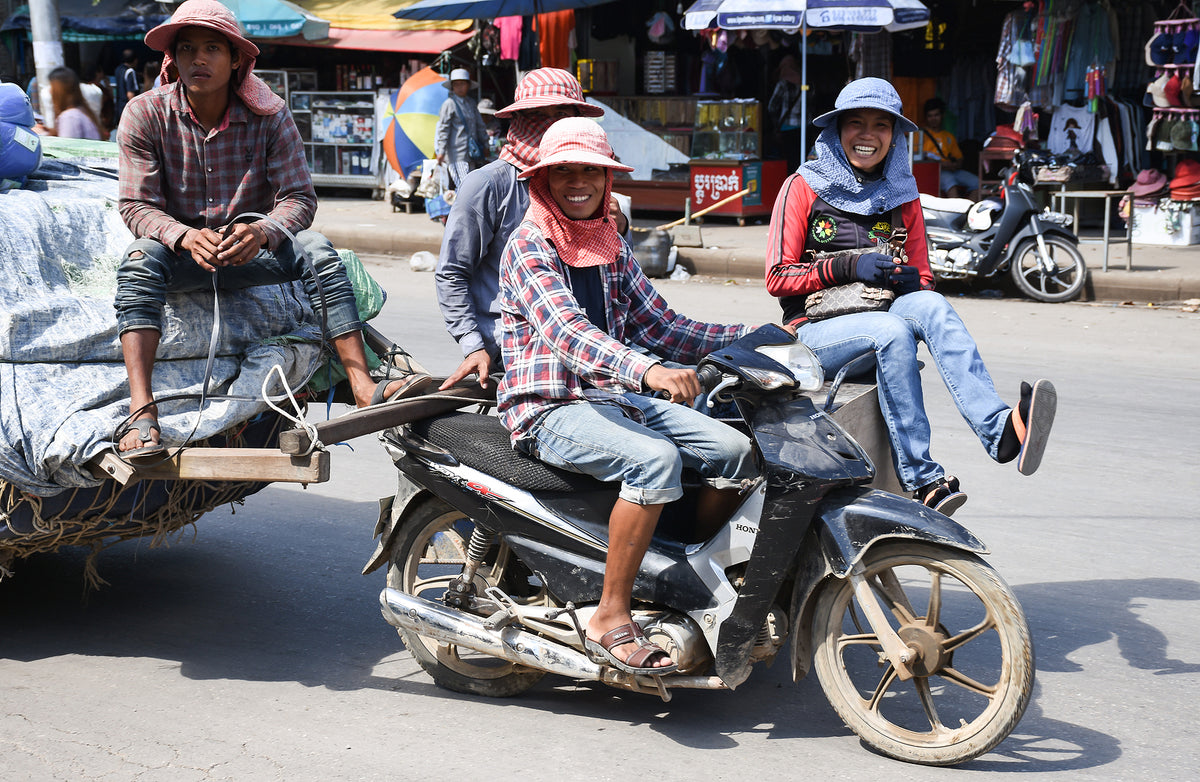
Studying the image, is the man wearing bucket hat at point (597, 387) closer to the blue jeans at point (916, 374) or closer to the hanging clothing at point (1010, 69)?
the blue jeans at point (916, 374)

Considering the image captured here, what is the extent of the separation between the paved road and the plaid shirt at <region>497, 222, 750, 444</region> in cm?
90

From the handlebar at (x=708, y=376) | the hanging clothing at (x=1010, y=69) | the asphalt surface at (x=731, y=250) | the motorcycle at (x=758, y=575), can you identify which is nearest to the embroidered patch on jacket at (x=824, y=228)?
the motorcycle at (x=758, y=575)

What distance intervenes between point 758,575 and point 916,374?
3.46ft

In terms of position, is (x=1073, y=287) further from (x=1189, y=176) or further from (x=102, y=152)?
(x=102, y=152)

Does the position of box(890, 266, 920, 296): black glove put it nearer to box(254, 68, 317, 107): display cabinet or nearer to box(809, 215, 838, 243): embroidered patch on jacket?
box(809, 215, 838, 243): embroidered patch on jacket

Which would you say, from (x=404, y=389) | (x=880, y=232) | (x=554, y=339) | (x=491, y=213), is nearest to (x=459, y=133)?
(x=491, y=213)

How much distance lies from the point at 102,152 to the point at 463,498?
9.46 feet

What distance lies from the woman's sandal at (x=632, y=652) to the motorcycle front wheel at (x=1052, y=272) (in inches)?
341

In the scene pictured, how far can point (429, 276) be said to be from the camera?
43.9ft

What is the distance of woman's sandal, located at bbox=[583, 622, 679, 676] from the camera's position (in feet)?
11.3

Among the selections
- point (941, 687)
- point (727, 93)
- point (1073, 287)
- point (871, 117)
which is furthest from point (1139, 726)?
point (727, 93)

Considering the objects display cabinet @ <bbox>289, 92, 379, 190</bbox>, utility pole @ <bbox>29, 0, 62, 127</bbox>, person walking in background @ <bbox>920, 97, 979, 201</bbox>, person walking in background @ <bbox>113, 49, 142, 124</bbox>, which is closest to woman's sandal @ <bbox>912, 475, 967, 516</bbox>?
person walking in background @ <bbox>920, 97, 979, 201</bbox>

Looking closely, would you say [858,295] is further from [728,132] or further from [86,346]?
[728,132]

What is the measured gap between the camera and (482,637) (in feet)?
12.2
